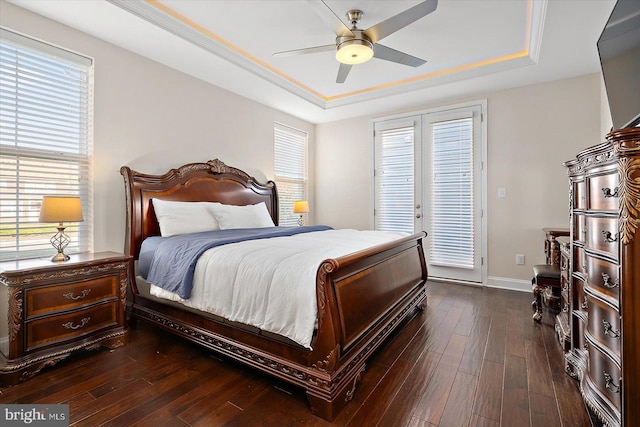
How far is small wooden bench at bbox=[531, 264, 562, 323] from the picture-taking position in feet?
8.89

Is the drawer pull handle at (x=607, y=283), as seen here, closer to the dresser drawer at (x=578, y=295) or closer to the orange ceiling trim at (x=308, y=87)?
the dresser drawer at (x=578, y=295)

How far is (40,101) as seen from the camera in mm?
2541

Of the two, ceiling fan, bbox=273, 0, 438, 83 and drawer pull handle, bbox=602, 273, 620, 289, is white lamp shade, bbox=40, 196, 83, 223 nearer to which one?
ceiling fan, bbox=273, 0, 438, 83

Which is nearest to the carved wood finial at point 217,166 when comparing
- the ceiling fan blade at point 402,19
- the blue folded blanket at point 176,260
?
the blue folded blanket at point 176,260

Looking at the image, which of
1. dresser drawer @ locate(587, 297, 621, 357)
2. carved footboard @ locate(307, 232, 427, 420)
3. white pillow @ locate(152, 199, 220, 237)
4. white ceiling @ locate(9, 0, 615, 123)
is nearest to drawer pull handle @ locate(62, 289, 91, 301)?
white pillow @ locate(152, 199, 220, 237)

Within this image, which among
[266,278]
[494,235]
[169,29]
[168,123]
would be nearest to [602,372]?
[266,278]

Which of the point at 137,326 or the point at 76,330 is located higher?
the point at 76,330

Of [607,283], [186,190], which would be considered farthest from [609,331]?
[186,190]

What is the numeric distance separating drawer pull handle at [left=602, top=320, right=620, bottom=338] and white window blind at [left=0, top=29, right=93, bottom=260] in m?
3.77

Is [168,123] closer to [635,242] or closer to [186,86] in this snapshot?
[186,86]

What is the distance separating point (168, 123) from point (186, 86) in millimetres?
547

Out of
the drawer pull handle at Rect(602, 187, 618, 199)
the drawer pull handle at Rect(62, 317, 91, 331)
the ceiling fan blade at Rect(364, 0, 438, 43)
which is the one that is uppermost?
the ceiling fan blade at Rect(364, 0, 438, 43)

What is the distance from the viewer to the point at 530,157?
12.8ft

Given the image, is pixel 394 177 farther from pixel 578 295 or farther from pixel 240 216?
pixel 578 295
